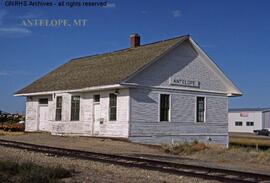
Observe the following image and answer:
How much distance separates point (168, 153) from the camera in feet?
68.7

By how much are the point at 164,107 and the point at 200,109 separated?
9.93 feet

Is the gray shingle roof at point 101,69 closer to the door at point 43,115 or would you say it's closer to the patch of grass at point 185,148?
the door at point 43,115

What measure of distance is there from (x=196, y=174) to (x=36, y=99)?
23.2 m

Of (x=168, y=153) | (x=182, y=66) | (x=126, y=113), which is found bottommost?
(x=168, y=153)

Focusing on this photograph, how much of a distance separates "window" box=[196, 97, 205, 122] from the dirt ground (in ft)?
17.7

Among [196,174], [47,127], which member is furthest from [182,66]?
[196,174]

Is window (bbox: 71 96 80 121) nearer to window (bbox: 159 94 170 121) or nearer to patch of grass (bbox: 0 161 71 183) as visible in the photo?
window (bbox: 159 94 170 121)

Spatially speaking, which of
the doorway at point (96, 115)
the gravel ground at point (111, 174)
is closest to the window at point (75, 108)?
the doorway at point (96, 115)

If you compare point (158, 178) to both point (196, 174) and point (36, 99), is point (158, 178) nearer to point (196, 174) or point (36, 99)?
point (196, 174)

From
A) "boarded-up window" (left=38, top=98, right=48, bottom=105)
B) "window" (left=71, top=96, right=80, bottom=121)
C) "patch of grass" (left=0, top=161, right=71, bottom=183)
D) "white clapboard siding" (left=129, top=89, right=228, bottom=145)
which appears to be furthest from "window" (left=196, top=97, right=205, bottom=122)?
"patch of grass" (left=0, top=161, right=71, bottom=183)

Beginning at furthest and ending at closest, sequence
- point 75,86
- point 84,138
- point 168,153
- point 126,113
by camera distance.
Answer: point 75,86, point 84,138, point 126,113, point 168,153

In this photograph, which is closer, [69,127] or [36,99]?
[69,127]

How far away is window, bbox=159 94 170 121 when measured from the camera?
25883 millimetres

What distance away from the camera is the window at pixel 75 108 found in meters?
28.4
